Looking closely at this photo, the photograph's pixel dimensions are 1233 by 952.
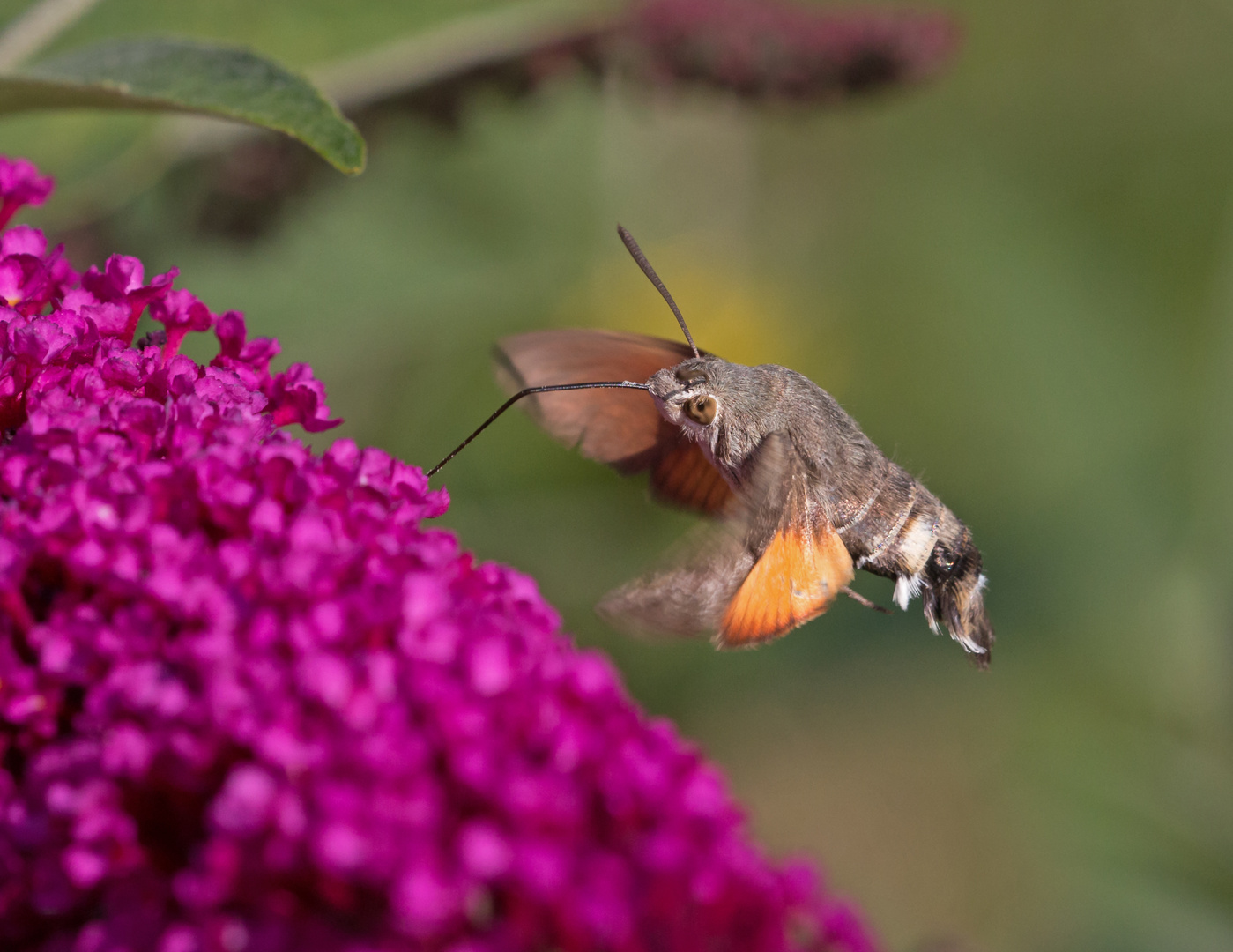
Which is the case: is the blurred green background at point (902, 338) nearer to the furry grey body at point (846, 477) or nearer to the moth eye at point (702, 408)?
the furry grey body at point (846, 477)

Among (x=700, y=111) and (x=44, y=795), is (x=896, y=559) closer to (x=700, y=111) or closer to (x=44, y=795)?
(x=44, y=795)

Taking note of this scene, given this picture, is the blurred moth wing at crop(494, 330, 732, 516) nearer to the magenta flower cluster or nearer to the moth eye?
the moth eye

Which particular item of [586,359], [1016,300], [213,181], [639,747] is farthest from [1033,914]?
[639,747]

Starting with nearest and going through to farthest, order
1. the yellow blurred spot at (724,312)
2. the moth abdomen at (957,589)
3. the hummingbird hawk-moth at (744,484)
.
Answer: the hummingbird hawk-moth at (744,484) → the moth abdomen at (957,589) → the yellow blurred spot at (724,312)

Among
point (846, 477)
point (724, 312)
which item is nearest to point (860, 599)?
point (846, 477)

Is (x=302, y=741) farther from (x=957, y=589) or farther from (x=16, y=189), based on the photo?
(x=957, y=589)

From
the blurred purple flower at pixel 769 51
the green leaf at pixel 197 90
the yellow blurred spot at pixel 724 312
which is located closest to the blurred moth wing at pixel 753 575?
the green leaf at pixel 197 90
